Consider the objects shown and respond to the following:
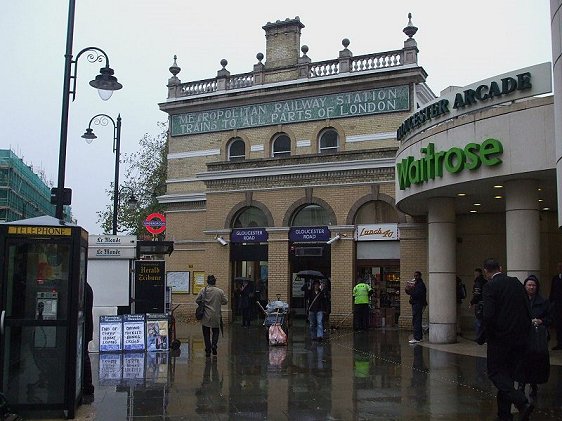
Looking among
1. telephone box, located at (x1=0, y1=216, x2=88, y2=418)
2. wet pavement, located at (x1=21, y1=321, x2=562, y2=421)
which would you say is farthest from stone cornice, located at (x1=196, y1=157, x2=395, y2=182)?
telephone box, located at (x1=0, y1=216, x2=88, y2=418)

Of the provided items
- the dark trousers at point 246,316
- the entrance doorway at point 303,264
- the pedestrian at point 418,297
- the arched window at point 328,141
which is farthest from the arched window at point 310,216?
the pedestrian at point 418,297

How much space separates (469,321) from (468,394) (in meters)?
11.5

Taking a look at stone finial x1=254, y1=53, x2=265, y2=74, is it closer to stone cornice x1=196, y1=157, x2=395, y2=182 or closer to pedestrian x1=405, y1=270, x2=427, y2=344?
stone cornice x1=196, y1=157, x2=395, y2=182

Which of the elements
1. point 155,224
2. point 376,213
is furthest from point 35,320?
point 376,213

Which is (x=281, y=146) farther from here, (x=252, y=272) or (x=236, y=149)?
(x=252, y=272)

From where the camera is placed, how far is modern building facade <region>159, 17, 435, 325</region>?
25047 millimetres

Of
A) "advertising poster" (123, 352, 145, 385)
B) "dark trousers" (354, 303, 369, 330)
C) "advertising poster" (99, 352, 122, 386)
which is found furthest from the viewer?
"dark trousers" (354, 303, 369, 330)

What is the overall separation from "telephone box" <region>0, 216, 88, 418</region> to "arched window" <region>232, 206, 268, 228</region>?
730 inches

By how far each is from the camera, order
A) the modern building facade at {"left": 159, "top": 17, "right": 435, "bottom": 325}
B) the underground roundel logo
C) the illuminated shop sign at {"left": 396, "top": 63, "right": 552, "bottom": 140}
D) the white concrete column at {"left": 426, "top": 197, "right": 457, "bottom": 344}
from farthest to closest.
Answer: the modern building facade at {"left": 159, "top": 17, "right": 435, "bottom": 325}
the underground roundel logo
the white concrete column at {"left": 426, "top": 197, "right": 457, "bottom": 344}
the illuminated shop sign at {"left": 396, "top": 63, "right": 552, "bottom": 140}

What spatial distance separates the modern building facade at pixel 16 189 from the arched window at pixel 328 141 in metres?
39.7

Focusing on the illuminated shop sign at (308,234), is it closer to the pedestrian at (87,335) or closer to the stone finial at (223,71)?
the stone finial at (223,71)

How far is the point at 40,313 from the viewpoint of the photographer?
8594mm

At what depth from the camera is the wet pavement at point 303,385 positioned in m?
9.02

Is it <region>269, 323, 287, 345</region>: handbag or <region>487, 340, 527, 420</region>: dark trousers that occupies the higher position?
<region>487, 340, 527, 420</region>: dark trousers
